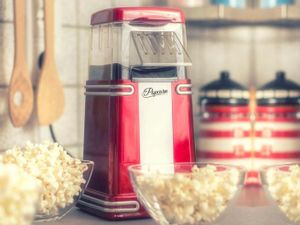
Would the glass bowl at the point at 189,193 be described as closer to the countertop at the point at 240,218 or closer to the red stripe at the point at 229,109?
the countertop at the point at 240,218

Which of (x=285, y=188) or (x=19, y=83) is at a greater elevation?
(x=19, y=83)

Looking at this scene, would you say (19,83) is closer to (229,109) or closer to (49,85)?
(49,85)

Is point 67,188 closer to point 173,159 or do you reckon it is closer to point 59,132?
point 173,159

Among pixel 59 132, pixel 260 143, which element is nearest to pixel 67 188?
pixel 59 132

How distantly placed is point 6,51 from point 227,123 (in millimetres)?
518

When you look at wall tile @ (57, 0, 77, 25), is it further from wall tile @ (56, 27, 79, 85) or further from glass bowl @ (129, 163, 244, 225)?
glass bowl @ (129, 163, 244, 225)

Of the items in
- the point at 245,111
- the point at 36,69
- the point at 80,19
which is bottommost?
the point at 245,111

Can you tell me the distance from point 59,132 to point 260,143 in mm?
454

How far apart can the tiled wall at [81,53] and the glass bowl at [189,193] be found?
0.40 m

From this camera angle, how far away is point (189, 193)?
0.89 meters

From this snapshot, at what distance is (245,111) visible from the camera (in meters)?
1.45

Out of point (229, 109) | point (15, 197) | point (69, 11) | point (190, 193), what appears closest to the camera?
point (15, 197)

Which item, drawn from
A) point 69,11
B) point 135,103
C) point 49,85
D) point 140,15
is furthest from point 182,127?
point 69,11

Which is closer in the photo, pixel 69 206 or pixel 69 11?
pixel 69 206
